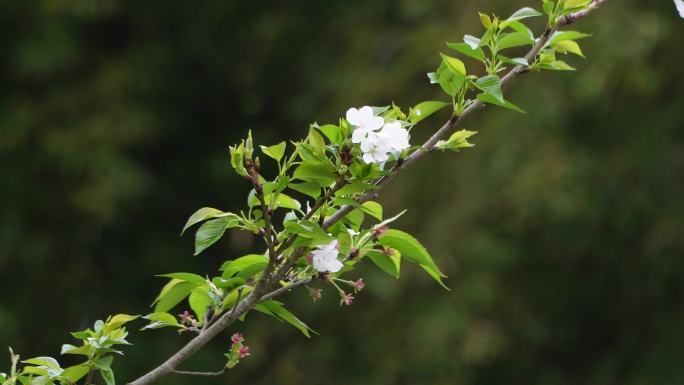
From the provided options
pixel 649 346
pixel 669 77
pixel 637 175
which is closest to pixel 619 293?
pixel 649 346

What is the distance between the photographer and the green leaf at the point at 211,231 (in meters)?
1.15

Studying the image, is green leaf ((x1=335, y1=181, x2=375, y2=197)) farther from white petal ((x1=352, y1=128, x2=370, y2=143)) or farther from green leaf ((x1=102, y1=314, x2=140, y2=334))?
green leaf ((x1=102, y1=314, x2=140, y2=334))

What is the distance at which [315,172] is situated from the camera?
43.5 inches

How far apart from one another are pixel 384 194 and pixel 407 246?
477 cm

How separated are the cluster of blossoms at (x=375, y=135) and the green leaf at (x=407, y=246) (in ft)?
0.33

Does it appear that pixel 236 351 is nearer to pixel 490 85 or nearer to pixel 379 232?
pixel 379 232

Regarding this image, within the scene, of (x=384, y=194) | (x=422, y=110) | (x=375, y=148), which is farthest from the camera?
(x=384, y=194)

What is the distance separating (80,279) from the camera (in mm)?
6164

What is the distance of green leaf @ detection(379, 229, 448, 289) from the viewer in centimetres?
114

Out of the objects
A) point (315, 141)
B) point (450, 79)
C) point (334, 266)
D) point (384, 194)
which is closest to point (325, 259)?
point (334, 266)

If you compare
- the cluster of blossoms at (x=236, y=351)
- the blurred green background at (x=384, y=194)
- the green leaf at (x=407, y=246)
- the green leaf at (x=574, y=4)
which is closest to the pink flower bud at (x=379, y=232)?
the green leaf at (x=407, y=246)

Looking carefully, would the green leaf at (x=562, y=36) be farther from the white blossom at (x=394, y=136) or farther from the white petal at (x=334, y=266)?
the white petal at (x=334, y=266)

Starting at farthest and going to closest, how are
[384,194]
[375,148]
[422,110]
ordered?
[384,194], [422,110], [375,148]

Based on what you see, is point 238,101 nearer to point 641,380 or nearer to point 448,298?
point 448,298
